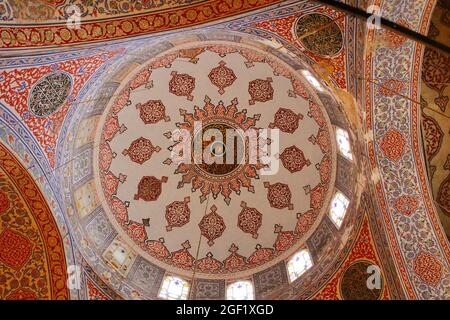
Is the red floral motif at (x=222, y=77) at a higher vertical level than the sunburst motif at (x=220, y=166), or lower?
higher

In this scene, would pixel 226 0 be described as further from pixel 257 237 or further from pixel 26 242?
pixel 257 237

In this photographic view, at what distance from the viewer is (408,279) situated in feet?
29.2

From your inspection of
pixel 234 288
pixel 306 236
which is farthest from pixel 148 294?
pixel 306 236

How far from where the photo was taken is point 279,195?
13.4m

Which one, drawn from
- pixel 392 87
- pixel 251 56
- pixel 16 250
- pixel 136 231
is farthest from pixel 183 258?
pixel 392 87

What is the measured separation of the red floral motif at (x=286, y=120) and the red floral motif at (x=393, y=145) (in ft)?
13.9

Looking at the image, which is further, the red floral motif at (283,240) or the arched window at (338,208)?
the red floral motif at (283,240)

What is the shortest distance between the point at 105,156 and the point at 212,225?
129 inches

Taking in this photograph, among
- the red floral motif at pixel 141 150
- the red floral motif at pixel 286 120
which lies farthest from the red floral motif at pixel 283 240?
the red floral motif at pixel 141 150

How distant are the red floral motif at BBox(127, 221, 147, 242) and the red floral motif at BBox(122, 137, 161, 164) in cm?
156

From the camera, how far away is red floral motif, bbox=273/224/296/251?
12.6 meters

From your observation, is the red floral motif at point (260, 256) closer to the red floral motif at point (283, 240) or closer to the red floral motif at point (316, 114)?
the red floral motif at point (283, 240)

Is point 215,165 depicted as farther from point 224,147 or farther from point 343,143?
point 343,143

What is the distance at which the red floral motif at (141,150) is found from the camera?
13039 mm
